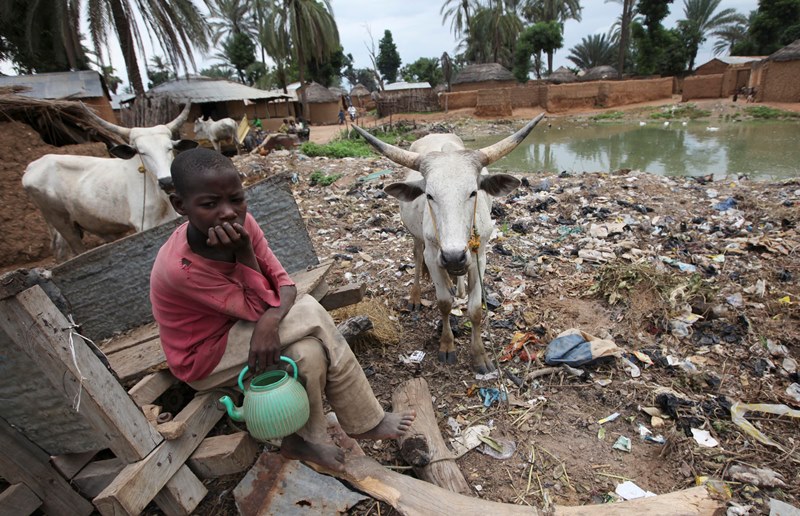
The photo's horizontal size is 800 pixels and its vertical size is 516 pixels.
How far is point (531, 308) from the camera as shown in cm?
399

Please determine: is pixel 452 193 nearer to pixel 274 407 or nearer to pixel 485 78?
pixel 274 407

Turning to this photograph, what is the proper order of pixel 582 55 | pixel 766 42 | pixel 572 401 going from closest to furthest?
1. pixel 572 401
2. pixel 766 42
3. pixel 582 55

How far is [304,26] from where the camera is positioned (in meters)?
24.6

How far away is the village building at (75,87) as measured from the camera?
38.5 feet

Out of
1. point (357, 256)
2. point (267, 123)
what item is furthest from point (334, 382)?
point (267, 123)

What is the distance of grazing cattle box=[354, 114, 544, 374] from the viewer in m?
2.56

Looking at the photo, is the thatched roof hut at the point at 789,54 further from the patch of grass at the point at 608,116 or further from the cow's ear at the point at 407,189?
the cow's ear at the point at 407,189

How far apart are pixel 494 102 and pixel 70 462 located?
27649 millimetres

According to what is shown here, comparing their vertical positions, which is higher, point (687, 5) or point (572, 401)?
point (687, 5)

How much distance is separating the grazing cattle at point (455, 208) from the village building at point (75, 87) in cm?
1281

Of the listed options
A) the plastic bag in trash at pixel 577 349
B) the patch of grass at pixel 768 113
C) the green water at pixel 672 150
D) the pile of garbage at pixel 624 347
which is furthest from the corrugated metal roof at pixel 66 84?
the patch of grass at pixel 768 113

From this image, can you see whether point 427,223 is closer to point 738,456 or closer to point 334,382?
point 334,382

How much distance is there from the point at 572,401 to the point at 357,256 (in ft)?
11.2

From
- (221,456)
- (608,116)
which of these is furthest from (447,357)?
(608,116)
